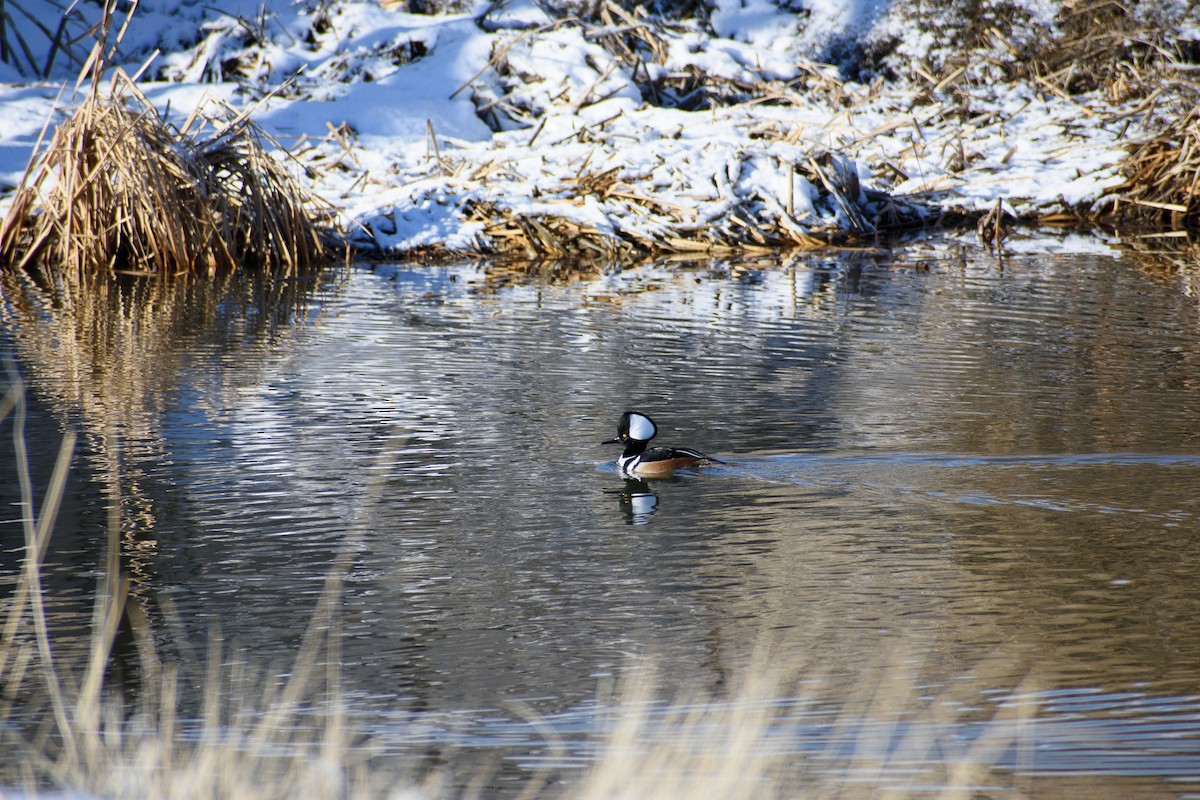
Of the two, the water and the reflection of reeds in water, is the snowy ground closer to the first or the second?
the reflection of reeds in water

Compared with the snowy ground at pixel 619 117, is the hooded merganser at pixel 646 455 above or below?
below

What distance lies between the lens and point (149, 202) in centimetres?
1335

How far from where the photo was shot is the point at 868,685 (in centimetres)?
400

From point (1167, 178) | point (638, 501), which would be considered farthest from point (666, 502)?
point (1167, 178)

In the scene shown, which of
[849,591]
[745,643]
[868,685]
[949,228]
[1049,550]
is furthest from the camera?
[949,228]

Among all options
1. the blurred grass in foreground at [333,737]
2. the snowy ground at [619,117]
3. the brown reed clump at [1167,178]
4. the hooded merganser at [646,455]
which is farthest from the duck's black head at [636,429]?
the brown reed clump at [1167,178]

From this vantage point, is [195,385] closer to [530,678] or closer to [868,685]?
[530,678]

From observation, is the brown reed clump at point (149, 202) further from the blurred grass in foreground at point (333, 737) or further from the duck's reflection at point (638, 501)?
the blurred grass in foreground at point (333, 737)

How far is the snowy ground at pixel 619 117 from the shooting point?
53.5 ft

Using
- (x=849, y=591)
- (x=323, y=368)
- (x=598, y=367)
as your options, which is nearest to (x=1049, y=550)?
(x=849, y=591)

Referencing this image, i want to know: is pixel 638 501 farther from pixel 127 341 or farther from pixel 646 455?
pixel 127 341

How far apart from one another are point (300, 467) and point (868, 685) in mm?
3459

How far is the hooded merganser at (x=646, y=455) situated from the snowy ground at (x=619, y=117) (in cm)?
899

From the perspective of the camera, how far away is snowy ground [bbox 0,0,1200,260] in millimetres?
16297
